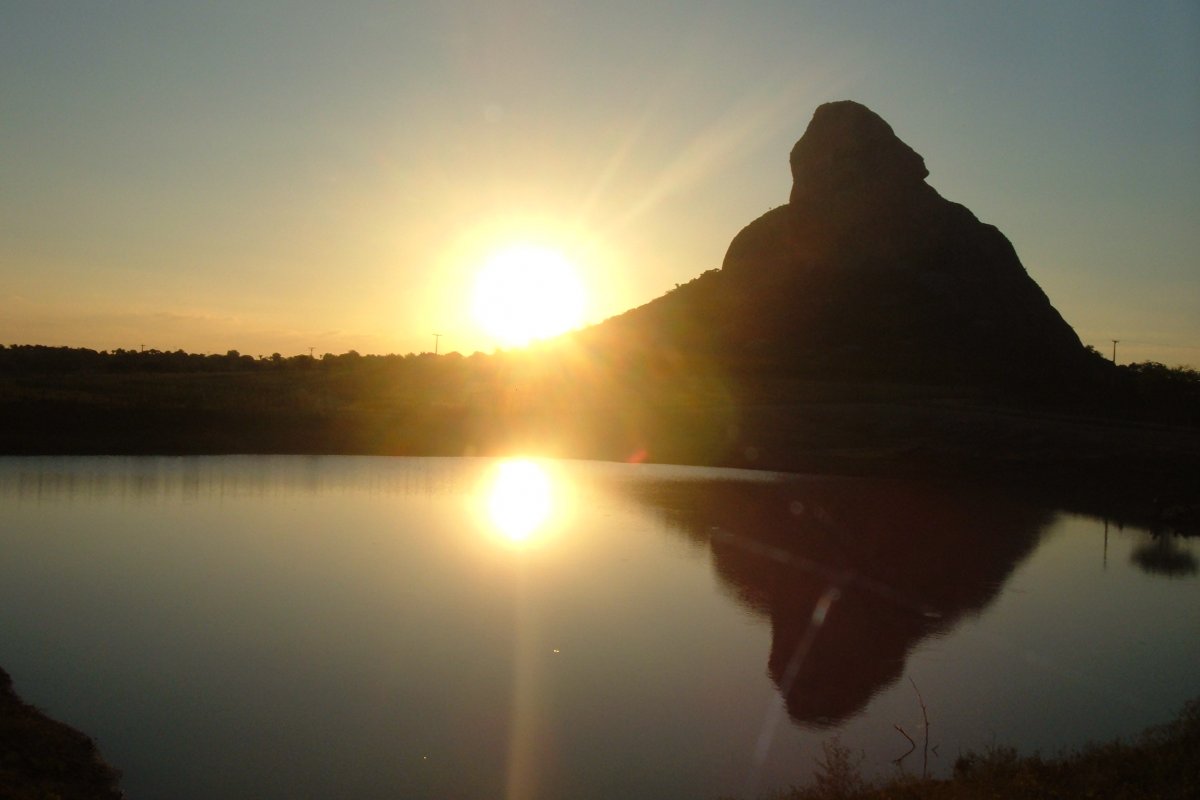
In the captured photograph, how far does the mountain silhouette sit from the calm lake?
49452 mm

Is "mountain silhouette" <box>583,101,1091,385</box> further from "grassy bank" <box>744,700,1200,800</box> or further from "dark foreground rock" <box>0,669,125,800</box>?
"dark foreground rock" <box>0,669,125,800</box>

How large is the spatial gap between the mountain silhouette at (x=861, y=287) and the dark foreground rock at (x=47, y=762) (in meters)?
63.5

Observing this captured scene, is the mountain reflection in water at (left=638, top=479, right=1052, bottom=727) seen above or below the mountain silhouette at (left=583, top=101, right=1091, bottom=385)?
below

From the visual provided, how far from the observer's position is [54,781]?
326 inches

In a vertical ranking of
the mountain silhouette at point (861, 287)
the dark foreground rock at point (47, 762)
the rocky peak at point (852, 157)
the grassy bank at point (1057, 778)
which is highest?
the rocky peak at point (852, 157)

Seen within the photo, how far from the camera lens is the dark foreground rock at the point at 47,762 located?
25.8ft

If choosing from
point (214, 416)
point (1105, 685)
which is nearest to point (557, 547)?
point (1105, 685)

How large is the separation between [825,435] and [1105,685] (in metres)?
33.8

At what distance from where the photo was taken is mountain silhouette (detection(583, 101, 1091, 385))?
7519cm

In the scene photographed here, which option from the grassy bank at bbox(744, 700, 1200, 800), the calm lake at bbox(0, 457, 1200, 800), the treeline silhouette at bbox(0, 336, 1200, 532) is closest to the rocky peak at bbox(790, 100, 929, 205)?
the treeline silhouette at bbox(0, 336, 1200, 532)

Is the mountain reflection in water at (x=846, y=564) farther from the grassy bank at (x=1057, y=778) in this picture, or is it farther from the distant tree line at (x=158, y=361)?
the distant tree line at (x=158, y=361)

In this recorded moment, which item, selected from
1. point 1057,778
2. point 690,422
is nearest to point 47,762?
point 1057,778

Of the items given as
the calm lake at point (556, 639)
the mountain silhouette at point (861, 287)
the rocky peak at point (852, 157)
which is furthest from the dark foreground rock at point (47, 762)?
the rocky peak at point (852, 157)

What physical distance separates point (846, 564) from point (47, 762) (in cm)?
1516
